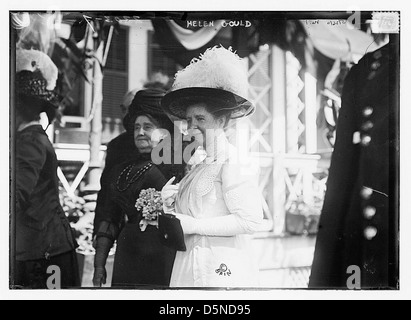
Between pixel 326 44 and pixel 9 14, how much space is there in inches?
72.5

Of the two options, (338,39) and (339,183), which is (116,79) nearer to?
(338,39)

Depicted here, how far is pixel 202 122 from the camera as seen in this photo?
121 inches

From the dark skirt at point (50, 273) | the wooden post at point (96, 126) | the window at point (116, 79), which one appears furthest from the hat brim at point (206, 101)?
the dark skirt at point (50, 273)

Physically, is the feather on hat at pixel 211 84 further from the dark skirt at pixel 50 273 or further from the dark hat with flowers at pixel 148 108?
the dark skirt at pixel 50 273

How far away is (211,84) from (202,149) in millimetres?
374

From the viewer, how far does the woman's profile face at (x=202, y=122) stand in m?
3.06

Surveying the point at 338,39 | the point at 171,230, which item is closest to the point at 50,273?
the point at 171,230

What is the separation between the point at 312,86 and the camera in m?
3.10

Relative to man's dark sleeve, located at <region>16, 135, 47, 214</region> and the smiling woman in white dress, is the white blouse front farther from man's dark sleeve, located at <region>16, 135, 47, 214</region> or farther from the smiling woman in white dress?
man's dark sleeve, located at <region>16, 135, 47, 214</region>

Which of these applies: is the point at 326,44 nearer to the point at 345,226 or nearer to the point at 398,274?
the point at 345,226
